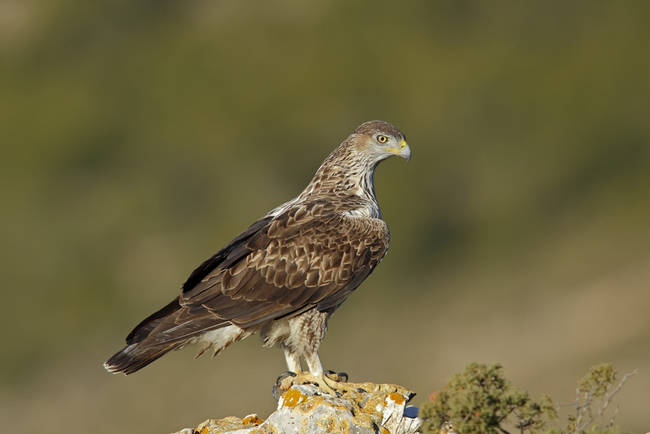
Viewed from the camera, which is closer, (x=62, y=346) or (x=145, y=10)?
(x=62, y=346)

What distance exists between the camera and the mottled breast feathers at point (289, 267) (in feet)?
37.2

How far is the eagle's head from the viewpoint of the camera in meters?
12.8

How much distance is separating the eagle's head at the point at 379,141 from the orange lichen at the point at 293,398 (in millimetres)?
3523

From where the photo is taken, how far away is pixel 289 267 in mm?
11562

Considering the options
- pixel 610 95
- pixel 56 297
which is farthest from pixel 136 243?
pixel 610 95

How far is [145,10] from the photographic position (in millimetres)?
64750

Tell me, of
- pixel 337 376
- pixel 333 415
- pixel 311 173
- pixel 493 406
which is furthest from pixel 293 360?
pixel 311 173

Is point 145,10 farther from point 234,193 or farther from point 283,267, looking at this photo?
point 283,267

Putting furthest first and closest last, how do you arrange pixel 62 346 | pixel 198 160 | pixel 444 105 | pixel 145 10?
pixel 145 10
pixel 444 105
pixel 198 160
pixel 62 346

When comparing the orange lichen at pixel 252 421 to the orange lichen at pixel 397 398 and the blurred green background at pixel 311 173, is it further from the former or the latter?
the blurred green background at pixel 311 173

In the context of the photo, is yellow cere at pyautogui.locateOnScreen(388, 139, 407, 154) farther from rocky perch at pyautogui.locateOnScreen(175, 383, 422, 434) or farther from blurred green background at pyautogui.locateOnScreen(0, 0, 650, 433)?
blurred green background at pyautogui.locateOnScreen(0, 0, 650, 433)

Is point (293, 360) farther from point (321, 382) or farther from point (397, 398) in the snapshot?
point (397, 398)

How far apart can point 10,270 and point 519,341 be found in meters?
20.5

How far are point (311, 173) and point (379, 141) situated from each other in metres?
38.5
